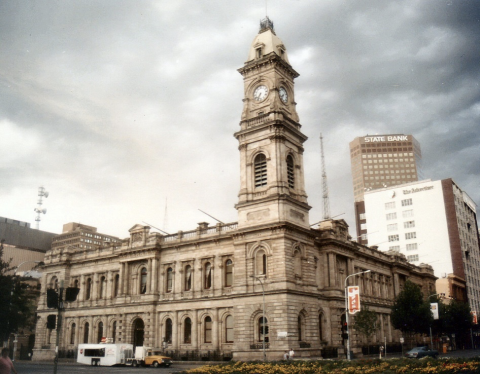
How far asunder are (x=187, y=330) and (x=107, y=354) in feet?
30.9

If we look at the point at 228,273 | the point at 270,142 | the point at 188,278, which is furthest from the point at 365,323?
the point at 270,142

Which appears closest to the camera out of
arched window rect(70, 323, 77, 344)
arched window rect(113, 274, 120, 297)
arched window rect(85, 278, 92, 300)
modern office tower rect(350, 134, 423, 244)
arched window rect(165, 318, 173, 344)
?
arched window rect(165, 318, 173, 344)

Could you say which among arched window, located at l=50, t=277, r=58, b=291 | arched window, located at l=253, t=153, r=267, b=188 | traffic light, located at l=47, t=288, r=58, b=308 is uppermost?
arched window, located at l=253, t=153, r=267, b=188

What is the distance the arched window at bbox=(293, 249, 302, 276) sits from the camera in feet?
169

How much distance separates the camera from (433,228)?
352ft

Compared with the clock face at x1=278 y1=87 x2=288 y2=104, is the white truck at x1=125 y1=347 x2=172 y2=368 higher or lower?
lower

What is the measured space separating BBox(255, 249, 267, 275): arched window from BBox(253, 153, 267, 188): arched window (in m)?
7.82

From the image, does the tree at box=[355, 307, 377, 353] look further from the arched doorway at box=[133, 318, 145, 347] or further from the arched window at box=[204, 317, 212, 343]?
the arched doorway at box=[133, 318, 145, 347]

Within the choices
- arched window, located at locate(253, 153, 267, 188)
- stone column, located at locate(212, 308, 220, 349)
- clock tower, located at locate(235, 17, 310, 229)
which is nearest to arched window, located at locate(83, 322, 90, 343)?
stone column, located at locate(212, 308, 220, 349)

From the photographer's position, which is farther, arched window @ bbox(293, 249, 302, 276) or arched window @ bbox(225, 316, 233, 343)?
arched window @ bbox(225, 316, 233, 343)

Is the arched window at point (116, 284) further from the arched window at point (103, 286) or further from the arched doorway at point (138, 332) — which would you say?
the arched doorway at point (138, 332)

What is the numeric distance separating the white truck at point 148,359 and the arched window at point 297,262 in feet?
53.6

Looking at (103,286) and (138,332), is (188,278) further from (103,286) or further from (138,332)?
(103,286)

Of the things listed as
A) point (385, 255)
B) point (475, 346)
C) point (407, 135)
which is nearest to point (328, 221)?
point (385, 255)
